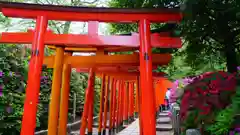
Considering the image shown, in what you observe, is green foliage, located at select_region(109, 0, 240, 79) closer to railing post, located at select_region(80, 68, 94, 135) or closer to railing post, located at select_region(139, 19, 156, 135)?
railing post, located at select_region(139, 19, 156, 135)

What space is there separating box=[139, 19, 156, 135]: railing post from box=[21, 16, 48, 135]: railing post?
79.8 inches

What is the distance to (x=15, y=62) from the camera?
8.16 metres

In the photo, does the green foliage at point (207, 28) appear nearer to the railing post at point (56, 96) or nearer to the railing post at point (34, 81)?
the railing post at point (56, 96)

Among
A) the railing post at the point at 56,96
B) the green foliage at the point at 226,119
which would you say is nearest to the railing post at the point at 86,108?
the railing post at the point at 56,96

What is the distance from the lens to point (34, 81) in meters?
5.24

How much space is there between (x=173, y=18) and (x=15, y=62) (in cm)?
507

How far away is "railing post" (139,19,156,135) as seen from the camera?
5129 millimetres

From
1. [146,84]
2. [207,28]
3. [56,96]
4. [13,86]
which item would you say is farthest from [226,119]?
[13,86]

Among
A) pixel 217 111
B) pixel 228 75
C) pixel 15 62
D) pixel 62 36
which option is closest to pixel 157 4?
pixel 62 36

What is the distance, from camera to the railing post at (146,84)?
513 cm

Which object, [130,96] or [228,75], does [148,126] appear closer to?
[228,75]

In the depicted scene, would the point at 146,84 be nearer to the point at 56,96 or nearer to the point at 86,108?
the point at 56,96

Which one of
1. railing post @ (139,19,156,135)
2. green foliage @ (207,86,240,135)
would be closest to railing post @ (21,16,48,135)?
railing post @ (139,19,156,135)

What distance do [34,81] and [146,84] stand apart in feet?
7.15
